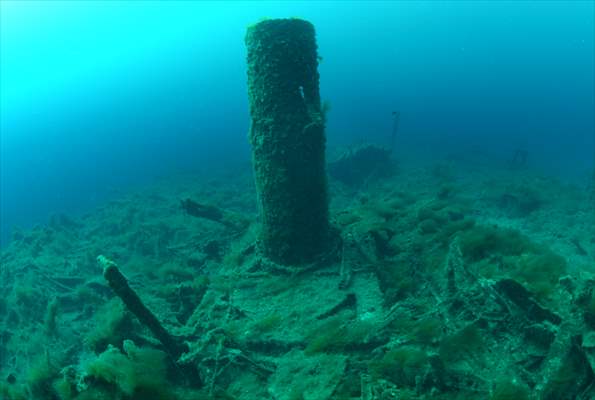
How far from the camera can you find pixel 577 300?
10.5 feet

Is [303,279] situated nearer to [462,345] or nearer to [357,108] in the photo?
[462,345]

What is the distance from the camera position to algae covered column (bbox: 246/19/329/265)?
18.0 feet

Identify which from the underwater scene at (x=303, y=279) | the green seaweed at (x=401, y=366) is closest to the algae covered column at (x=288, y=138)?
the underwater scene at (x=303, y=279)

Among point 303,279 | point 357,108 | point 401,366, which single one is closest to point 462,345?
point 401,366

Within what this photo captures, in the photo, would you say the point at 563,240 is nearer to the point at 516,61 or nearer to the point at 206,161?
the point at 206,161

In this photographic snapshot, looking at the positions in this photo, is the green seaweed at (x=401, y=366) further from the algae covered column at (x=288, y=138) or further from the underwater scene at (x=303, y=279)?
the algae covered column at (x=288, y=138)

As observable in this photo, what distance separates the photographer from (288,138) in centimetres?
570

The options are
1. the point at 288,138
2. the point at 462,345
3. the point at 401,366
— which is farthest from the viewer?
the point at 288,138

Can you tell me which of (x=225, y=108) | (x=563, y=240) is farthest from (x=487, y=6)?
(x=563, y=240)

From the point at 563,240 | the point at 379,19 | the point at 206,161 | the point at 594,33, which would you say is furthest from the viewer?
the point at 594,33

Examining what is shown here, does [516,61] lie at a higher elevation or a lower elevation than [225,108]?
lower

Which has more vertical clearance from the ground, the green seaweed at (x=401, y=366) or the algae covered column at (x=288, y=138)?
the algae covered column at (x=288, y=138)

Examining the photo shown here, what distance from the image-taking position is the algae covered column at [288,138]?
548 cm

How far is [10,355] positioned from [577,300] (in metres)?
9.12
